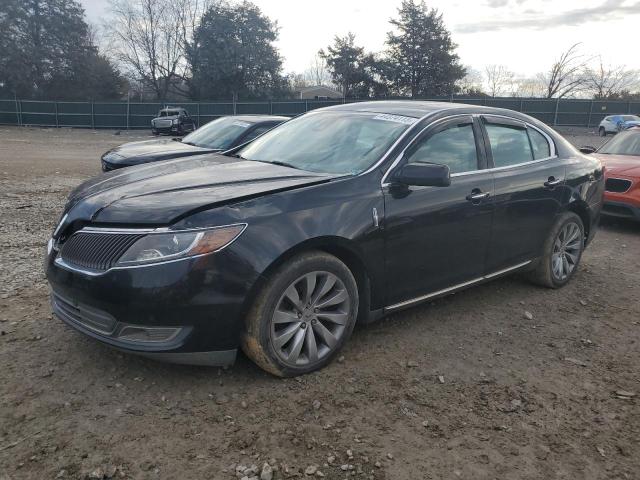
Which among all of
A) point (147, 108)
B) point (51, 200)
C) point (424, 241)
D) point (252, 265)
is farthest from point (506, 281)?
point (147, 108)

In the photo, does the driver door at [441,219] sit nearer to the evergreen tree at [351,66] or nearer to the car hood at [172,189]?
the car hood at [172,189]

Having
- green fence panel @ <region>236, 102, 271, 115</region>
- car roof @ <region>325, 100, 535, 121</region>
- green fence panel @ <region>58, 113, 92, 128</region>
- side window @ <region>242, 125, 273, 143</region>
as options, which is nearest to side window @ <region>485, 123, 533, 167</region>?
car roof @ <region>325, 100, 535, 121</region>

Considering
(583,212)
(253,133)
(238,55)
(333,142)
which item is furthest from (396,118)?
(238,55)

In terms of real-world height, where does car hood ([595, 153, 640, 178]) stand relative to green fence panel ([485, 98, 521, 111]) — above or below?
below

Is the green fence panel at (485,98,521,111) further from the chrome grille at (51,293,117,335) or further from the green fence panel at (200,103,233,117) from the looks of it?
the chrome grille at (51,293,117,335)

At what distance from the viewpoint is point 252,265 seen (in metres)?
2.95

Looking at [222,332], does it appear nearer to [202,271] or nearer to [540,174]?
[202,271]

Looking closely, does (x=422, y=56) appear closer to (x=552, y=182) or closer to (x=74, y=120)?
(x=74, y=120)

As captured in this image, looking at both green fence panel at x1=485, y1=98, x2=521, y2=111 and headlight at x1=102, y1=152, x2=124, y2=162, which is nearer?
headlight at x1=102, y1=152, x2=124, y2=162

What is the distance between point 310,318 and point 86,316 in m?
1.31

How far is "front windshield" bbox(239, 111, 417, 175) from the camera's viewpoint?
3783 mm

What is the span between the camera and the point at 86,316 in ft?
10.0

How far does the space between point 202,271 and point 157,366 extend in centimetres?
89

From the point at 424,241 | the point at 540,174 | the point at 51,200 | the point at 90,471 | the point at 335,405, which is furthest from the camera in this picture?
the point at 51,200
